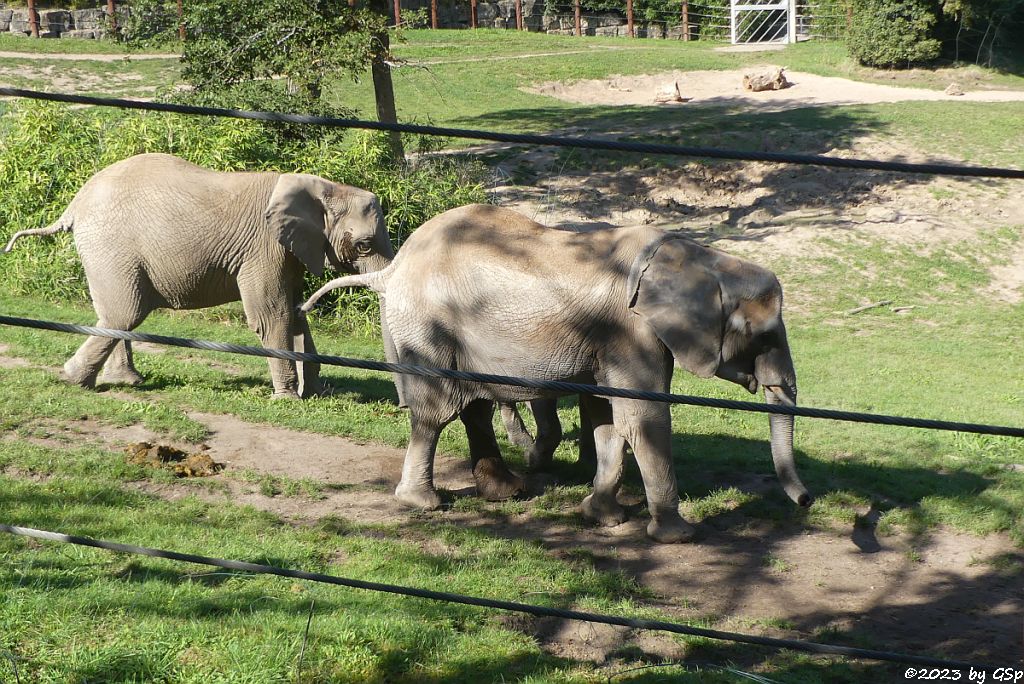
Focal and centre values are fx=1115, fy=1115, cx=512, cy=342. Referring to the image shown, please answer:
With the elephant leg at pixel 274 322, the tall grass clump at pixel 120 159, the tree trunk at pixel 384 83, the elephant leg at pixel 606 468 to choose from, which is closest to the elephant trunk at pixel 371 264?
the elephant leg at pixel 274 322

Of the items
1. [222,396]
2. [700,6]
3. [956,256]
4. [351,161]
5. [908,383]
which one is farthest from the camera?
[700,6]

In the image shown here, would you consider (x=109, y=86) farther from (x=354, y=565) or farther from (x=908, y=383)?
(x=354, y=565)

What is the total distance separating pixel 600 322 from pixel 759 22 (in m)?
34.8

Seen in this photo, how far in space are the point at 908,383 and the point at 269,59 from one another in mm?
10175

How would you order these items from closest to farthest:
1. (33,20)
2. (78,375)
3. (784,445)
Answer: (784,445) → (78,375) → (33,20)

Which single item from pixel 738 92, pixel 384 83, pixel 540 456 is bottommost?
pixel 540 456

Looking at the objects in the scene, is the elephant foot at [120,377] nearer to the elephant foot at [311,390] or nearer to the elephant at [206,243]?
the elephant at [206,243]

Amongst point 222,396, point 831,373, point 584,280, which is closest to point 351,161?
point 222,396

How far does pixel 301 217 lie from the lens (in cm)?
973

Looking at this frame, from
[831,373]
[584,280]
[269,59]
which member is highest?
[269,59]

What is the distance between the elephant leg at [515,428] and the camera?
9.20m

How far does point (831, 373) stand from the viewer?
12.7m

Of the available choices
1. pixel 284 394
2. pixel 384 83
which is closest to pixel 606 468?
pixel 284 394

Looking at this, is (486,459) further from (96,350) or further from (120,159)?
(120,159)
